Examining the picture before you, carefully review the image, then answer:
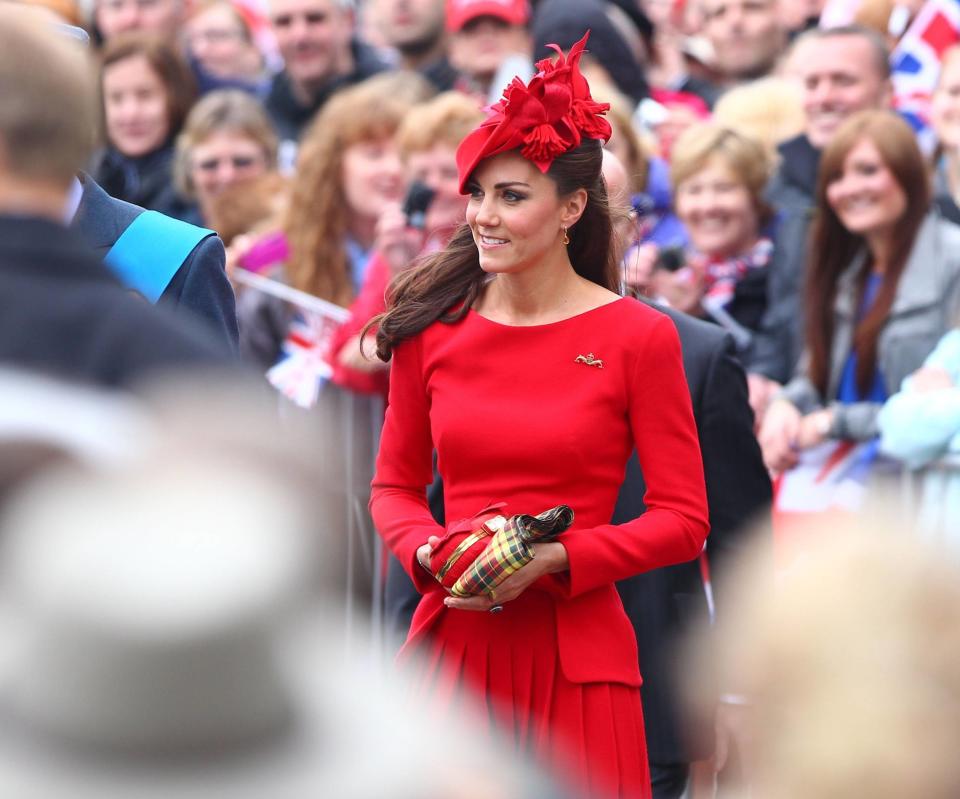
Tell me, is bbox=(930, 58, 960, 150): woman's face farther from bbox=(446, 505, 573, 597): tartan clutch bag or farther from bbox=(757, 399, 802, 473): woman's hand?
bbox=(446, 505, 573, 597): tartan clutch bag

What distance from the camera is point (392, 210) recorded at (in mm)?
6309

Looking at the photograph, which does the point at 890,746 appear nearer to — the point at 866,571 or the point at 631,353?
the point at 866,571

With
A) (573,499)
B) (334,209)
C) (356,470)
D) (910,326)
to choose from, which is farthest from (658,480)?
(334,209)

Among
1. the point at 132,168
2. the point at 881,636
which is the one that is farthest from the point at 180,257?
the point at 132,168

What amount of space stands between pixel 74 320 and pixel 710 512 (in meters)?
2.71

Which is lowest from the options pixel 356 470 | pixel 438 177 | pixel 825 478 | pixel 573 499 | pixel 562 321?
pixel 356 470

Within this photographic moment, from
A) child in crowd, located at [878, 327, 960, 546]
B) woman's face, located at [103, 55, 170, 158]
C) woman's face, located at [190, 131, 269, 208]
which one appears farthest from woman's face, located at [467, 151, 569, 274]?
woman's face, located at [103, 55, 170, 158]

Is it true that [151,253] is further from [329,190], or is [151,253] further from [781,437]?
[329,190]

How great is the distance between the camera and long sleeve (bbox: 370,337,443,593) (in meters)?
3.84

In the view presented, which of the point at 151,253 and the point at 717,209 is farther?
the point at 717,209

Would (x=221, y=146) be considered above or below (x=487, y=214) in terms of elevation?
below

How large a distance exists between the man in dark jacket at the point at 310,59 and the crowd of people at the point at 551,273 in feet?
0.06

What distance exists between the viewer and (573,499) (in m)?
3.67

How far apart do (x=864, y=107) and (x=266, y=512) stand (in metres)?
6.03
